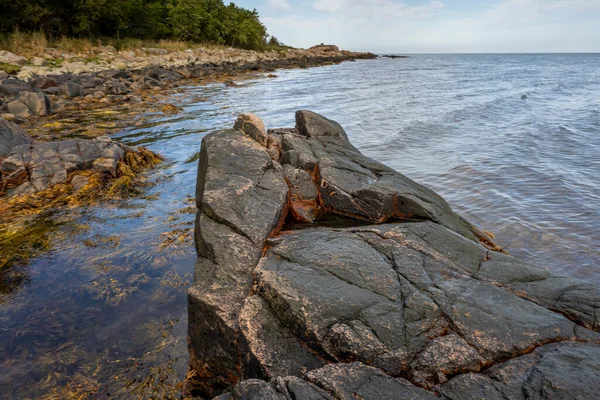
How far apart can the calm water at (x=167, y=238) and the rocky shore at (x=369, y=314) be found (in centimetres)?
106

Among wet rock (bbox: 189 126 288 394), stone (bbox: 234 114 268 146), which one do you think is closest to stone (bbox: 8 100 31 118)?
stone (bbox: 234 114 268 146)

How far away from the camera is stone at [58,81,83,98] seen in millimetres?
21766

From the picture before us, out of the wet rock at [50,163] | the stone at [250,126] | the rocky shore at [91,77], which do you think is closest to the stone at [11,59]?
the rocky shore at [91,77]

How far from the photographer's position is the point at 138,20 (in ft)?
180

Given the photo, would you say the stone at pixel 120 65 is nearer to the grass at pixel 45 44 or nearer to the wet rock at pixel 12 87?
the grass at pixel 45 44

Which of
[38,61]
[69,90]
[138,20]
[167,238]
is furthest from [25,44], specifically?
[167,238]

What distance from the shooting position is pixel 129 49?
1666 inches

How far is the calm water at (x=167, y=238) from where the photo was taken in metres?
4.29

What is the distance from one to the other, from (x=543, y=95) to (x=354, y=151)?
99.2 ft

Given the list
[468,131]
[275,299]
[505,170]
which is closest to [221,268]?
[275,299]

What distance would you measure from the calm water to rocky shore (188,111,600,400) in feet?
3.49

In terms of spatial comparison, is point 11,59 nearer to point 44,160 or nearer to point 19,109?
point 19,109

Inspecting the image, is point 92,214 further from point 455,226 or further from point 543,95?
point 543,95

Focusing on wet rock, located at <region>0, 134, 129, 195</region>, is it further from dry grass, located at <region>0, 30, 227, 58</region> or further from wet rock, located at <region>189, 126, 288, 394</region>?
dry grass, located at <region>0, 30, 227, 58</region>
